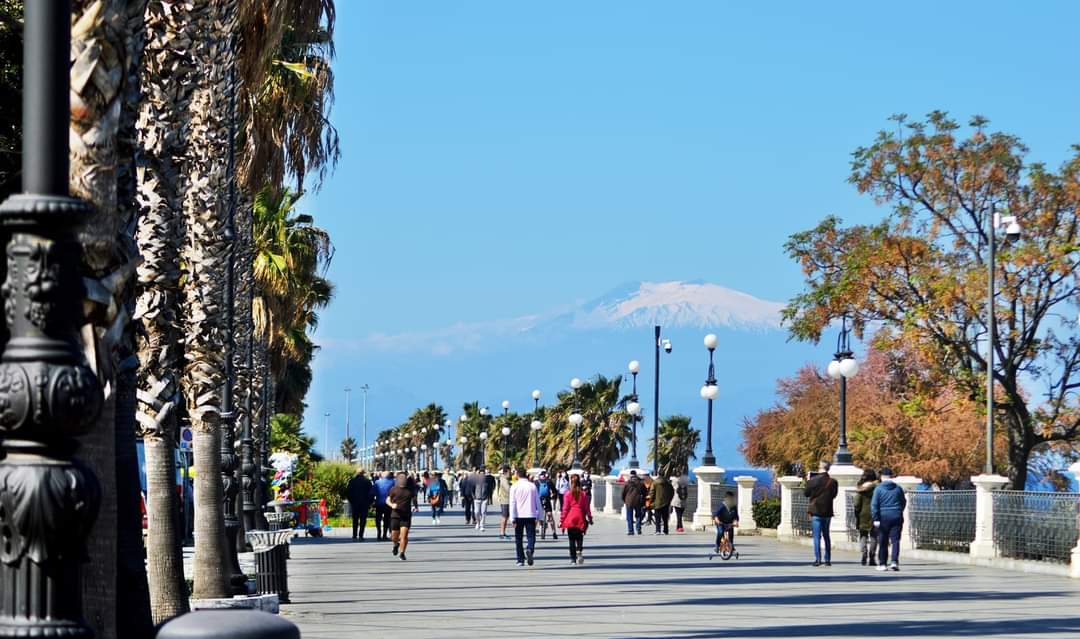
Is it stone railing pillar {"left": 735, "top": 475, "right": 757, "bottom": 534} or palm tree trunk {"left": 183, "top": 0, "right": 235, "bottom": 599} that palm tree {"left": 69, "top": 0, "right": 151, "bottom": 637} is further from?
stone railing pillar {"left": 735, "top": 475, "right": 757, "bottom": 534}

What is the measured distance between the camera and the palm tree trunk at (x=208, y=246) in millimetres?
20875

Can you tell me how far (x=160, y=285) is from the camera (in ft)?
53.2

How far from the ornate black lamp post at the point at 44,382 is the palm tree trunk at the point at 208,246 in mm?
13741

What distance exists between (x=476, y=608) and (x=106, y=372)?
1041cm

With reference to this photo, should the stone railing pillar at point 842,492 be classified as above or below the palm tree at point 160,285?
below

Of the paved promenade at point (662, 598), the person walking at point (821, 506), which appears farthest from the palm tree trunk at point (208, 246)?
the person walking at point (821, 506)

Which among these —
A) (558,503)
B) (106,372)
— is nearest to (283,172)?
(106,372)

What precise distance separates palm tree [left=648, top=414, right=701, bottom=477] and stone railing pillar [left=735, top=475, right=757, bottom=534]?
2099 inches

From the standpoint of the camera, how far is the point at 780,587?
24547 millimetres

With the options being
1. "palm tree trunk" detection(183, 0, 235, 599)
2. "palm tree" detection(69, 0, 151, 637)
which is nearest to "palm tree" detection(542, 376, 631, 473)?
"palm tree trunk" detection(183, 0, 235, 599)

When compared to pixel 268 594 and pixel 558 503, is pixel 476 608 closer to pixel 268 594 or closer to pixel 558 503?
pixel 268 594

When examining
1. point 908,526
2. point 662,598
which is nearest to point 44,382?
point 662,598

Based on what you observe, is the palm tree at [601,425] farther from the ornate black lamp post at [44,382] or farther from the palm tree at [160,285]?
the ornate black lamp post at [44,382]

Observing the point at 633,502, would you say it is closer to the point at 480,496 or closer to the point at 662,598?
the point at 480,496
